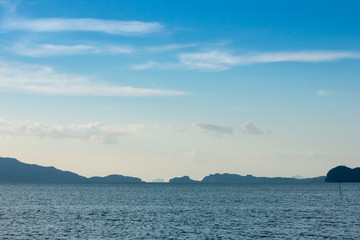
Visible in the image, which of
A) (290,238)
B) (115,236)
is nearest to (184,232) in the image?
(115,236)

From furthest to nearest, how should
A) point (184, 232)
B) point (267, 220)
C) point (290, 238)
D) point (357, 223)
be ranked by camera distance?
point (267, 220) < point (357, 223) < point (184, 232) < point (290, 238)

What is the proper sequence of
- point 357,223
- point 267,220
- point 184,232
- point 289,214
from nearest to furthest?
1. point 184,232
2. point 357,223
3. point 267,220
4. point 289,214

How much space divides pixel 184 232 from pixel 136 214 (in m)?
32.6

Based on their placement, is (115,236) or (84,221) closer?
(115,236)

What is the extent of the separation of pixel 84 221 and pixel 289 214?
155 feet

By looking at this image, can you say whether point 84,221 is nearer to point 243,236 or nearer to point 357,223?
point 243,236

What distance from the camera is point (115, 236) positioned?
70625mm

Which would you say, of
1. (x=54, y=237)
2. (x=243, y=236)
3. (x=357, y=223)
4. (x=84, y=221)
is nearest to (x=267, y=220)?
(x=357, y=223)

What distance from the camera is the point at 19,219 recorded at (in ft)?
307

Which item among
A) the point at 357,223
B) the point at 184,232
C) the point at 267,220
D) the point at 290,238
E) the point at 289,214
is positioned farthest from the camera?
the point at 289,214

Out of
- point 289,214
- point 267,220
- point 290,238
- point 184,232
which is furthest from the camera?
point 289,214

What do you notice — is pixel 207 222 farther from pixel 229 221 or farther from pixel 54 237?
pixel 54 237

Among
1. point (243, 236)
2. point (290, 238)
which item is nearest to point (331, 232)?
point (290, 238)

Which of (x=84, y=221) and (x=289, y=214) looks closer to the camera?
(x=84, y=221)
